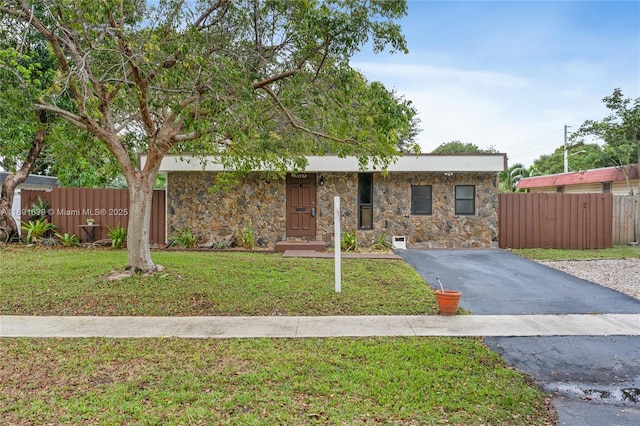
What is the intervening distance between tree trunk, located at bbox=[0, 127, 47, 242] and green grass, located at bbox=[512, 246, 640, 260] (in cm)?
1553

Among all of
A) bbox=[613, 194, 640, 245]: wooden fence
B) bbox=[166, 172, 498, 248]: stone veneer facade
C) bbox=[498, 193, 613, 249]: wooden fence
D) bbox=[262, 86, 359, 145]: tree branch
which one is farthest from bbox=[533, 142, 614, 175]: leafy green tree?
bbox=[262, 86, 359, 145]: tree branch

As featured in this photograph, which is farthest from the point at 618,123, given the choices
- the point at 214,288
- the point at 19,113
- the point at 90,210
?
the point at 90,210

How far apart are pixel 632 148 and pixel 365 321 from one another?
1828 cm

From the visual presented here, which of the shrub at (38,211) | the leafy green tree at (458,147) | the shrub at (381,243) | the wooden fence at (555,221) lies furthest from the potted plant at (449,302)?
the leafy green tree at (458,147)

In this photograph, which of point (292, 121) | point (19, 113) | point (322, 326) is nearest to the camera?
point (322, 326)

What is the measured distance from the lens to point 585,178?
65.8ft

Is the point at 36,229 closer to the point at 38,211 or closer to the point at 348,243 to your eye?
the point at 38,211

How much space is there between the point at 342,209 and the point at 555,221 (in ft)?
22.8

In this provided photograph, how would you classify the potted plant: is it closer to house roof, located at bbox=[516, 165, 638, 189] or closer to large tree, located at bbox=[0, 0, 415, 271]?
large tree, located at bbox=[0, 0, 415, 271]

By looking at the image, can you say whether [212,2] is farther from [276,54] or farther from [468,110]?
[468,110]

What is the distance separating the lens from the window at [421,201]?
12984 mm

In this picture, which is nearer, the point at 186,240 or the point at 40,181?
the point at 186,240

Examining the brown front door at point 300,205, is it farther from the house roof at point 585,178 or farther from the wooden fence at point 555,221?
the house roof at point 585,178

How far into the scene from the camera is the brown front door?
1303 centimetres
